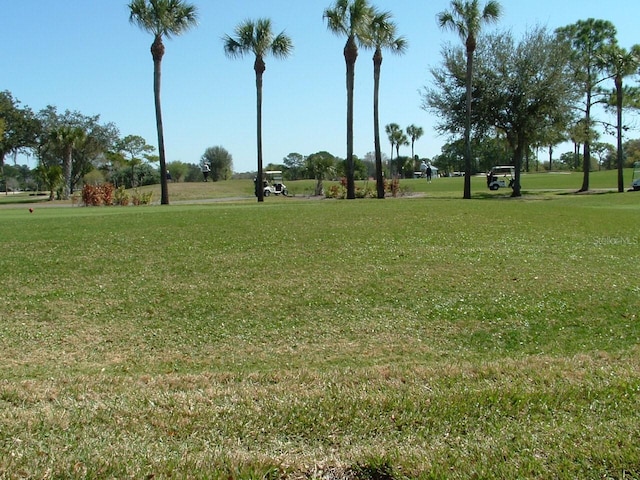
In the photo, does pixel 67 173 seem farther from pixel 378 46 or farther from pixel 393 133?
pixel 393 133

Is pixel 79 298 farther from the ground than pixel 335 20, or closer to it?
closer to it

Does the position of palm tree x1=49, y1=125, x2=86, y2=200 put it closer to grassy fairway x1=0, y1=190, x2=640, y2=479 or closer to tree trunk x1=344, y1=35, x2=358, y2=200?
tree trunk x1=344, y1=35, x2=358, y2=200

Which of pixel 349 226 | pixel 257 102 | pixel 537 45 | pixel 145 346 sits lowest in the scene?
pixel 145 346

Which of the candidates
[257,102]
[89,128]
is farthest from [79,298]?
[89,128]

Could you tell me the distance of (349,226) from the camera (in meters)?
13.4

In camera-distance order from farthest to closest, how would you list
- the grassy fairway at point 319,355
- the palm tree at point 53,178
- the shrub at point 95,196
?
1. the palm tree at point 53,178
2. the shrub at point 95,196
3. the grassy fairway at point 319,355

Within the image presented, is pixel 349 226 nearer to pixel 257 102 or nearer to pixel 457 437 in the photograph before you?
pixel 457 437

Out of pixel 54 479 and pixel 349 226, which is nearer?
pixel 54 479

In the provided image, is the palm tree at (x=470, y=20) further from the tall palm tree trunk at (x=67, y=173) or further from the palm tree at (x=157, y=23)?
the tall palm tree trunk at (x=67, y=173)

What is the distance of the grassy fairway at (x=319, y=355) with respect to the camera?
3.36m

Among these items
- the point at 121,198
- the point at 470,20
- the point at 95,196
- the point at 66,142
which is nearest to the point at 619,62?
the point at 470,20

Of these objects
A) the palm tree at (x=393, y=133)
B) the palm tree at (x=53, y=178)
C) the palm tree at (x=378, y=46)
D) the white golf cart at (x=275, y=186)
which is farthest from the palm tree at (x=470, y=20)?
the palm tree at (x=393, y=133)

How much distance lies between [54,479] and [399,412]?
2.17m

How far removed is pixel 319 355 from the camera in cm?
581
